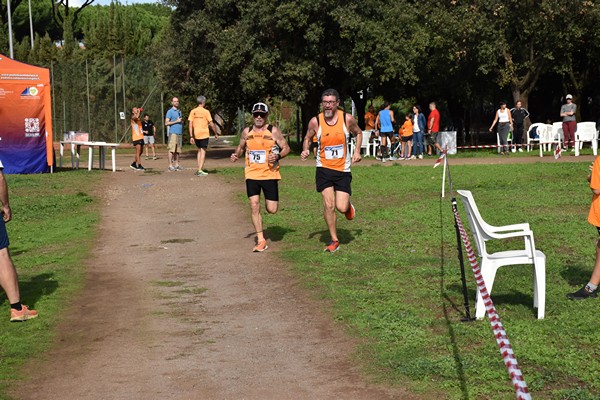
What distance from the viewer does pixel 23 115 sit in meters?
22.5

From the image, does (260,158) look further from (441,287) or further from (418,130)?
(418,130)

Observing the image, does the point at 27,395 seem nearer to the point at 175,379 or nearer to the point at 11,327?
the point at 175,379

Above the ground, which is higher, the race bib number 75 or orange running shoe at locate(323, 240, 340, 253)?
the race bib number 75

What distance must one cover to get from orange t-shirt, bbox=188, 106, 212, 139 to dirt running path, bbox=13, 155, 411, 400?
25.2 ft

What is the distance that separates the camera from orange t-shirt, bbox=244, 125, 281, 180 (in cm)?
1146

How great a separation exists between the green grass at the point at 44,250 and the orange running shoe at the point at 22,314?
0.26 feet

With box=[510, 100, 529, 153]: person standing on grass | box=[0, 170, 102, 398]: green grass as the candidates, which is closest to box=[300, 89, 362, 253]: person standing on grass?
box=[0, 170, 102, 398]: green grass

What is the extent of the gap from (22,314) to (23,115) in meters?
15.4

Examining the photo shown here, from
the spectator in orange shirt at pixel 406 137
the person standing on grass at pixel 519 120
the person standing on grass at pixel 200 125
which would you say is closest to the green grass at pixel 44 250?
the person standing on grass at pixel 200 125

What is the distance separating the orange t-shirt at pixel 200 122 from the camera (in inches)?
809

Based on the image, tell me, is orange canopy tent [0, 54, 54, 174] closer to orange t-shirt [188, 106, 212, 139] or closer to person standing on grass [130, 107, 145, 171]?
person standing on grass [130, 107, 145, 171]

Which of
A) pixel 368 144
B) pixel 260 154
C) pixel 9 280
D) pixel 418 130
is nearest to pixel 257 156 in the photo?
pixel 260 154

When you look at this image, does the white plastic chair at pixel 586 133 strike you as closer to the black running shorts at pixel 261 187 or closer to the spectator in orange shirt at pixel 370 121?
the spectator in orange shirt at pixel 370 121

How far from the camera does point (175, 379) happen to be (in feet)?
20.4
